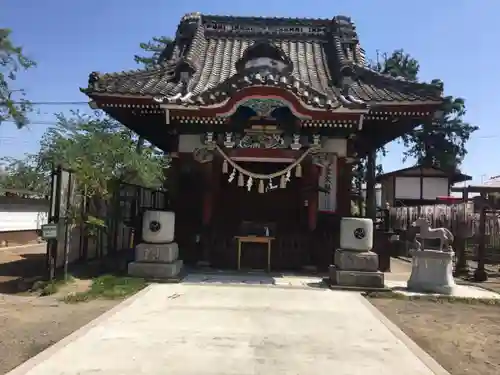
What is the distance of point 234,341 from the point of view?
6.05m

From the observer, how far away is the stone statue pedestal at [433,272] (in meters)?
10.1

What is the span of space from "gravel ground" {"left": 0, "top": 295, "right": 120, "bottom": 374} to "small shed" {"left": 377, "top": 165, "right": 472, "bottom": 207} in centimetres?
2614

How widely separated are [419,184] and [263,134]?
21.7m

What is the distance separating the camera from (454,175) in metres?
31.6

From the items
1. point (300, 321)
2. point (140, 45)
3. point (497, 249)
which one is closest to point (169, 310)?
point (300, 321)

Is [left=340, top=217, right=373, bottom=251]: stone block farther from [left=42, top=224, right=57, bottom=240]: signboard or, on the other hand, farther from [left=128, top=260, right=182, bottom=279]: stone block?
[left=42, top=224, right=57, bottom=240]: signboard

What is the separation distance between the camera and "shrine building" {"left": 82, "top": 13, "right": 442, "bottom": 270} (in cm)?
1168

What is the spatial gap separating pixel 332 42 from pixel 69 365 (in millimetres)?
14396

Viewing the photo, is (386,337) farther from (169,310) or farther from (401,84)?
(401,84)

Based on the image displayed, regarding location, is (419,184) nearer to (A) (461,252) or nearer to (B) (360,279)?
(A) (461,252)

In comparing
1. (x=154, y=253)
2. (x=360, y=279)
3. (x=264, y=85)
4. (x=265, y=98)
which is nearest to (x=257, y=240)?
(x=154, y=253)

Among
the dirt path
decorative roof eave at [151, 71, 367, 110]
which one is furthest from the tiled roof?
the dirt path

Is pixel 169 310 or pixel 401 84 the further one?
pixel 401 84

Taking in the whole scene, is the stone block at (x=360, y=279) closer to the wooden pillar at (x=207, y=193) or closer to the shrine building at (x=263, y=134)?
the shrine building at (x=263, y=134)
